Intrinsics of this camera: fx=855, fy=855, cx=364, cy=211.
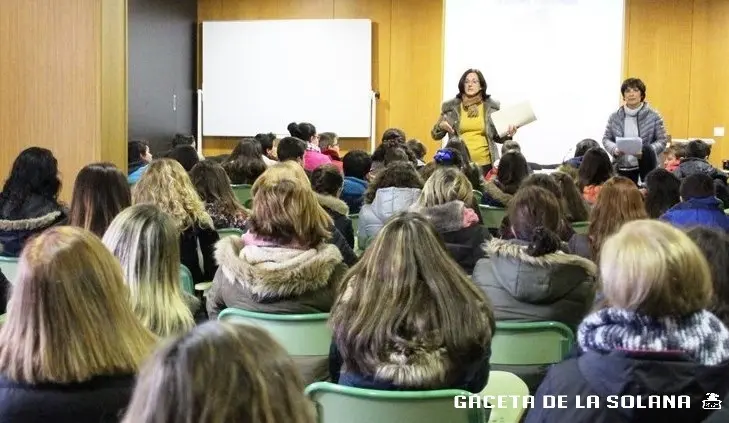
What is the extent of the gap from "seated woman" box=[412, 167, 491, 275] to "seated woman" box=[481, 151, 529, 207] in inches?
49.8

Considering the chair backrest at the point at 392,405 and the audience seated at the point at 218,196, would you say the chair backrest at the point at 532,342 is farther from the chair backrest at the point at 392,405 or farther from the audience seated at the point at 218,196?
the audience seated at the point at 218,196

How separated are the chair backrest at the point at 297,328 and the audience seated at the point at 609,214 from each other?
152 cm

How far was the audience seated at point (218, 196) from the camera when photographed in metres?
4.75

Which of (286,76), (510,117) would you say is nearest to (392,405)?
(510,117)

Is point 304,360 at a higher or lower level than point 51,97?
lower

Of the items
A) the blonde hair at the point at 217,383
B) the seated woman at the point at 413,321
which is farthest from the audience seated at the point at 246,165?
the blonde hair at the point at 217,383

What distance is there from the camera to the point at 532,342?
292 cm

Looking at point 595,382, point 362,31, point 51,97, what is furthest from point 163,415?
point 362,31

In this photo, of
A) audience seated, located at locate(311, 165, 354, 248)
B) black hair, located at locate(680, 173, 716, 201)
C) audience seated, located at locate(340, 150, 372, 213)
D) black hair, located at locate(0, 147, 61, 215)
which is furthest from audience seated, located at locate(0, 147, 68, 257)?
black hair, located at locate(680, 173, 716, 201)

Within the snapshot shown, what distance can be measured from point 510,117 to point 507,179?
177 cm

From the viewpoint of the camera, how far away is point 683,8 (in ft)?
34.7

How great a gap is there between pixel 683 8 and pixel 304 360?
921 cm

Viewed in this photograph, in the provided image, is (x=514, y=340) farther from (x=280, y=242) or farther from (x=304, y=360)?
(x=280, y=242)

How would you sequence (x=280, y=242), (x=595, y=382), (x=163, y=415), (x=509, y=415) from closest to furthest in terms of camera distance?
1. (x=163, y=415)
2. (x=595, y=382)
3. (x=509, y=415)
4. (x=280, y=242)
